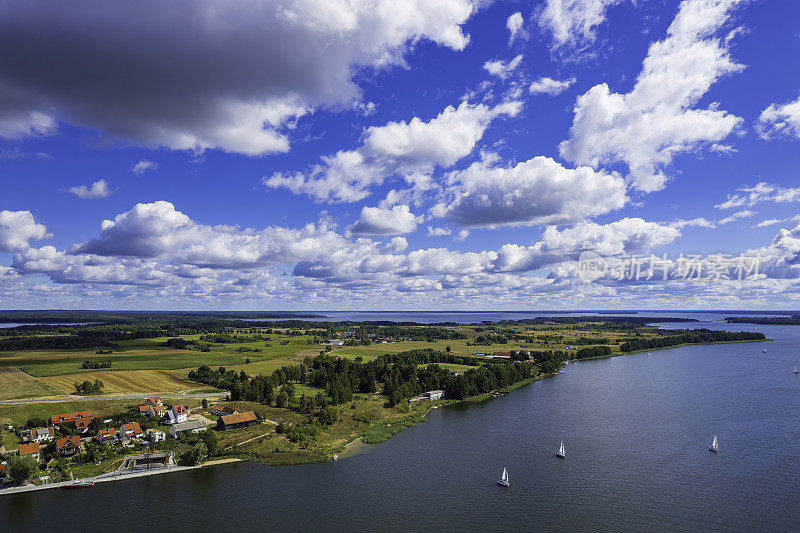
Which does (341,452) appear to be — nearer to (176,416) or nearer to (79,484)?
(176,416)

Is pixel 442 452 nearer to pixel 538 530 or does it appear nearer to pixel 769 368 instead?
pixel 538 530

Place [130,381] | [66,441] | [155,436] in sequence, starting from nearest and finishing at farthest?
[66,441]
[155,436]
[130,381]

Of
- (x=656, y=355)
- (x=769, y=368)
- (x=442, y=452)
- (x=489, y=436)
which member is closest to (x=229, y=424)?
(x=442, y=452)

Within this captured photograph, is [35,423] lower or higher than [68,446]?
higher

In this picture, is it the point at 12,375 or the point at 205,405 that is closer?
the point at 205,405

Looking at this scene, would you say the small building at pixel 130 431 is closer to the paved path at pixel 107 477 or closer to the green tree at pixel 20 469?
the paved path at pixel 107 477

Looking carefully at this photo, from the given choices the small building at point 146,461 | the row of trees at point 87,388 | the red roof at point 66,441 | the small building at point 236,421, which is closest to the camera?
the small building at point 146,461

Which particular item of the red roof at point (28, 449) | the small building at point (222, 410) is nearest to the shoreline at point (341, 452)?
the red roof at point (28, 449)

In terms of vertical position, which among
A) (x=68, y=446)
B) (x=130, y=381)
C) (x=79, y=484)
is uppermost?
(x=68, y=446)

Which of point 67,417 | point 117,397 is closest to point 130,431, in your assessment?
point 67,417
